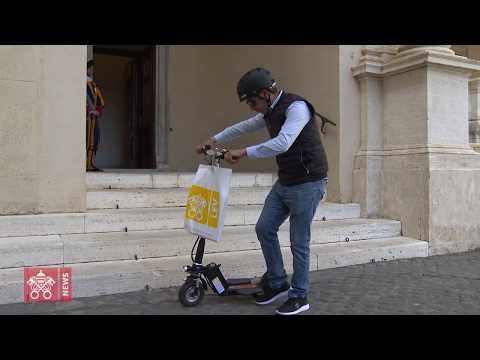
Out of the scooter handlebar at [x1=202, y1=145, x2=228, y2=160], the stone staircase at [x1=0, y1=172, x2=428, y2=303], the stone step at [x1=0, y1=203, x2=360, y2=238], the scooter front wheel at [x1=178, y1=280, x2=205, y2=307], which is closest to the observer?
the scooter handlebar at [x1=202, y1=145, x2=228, y2=160]

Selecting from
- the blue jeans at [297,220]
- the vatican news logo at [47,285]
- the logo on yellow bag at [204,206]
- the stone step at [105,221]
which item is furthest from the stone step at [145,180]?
the blue jeans at [297,220]

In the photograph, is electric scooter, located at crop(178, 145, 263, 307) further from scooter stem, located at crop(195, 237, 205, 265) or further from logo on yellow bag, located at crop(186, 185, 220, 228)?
logo on yellow bag, located at crop(186, 185, 220, 228)

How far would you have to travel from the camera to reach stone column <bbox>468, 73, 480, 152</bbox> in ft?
24.6

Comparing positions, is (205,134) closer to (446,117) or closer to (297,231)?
(446,117)

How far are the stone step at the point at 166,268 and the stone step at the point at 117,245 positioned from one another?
0.07 m

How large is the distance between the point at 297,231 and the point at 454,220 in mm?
3474

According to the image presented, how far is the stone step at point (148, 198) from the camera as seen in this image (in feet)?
18.0

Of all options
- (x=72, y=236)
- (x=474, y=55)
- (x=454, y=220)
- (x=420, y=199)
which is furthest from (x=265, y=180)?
(x=474, y=55)

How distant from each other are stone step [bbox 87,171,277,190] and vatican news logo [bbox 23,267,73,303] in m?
1.94

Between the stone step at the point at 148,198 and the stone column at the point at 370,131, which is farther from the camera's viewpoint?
the stone column at the point at 370,131

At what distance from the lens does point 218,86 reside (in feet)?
31.7

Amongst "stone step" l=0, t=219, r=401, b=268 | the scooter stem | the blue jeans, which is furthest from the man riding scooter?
"stone step" l=0, t=219, r=401, b=268

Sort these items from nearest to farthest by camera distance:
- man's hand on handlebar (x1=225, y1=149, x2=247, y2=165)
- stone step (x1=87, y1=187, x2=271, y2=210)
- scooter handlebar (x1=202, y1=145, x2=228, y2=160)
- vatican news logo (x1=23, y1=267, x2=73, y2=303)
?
man's hand on handlebar (x1=225, y1=149, x2=247, y2=165) → scooter handlebar (x1=202, y1=145, x2=228, y2=160) → vatican news logo (x1=23, y1=267, x2=73, y2=303) → stone step (x1=87, y1=187, x2=271, y2=210)

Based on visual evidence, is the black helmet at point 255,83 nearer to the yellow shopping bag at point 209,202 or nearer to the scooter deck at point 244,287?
the yellow shopping bag at point 209,202
